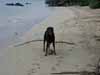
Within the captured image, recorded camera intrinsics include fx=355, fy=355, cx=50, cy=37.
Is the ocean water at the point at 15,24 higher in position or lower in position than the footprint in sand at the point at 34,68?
lower

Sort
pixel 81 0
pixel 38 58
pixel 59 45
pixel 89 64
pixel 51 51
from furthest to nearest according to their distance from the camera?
1. pixel 81 0
2. pixel 59 45
3. pixel 51 51
4. pixel 38 58
5. pixel 89 64

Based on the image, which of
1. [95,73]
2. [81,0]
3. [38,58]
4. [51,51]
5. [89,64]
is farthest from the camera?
[81,0]

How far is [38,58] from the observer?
11336 millimetres

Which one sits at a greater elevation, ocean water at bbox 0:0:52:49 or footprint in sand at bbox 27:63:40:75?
footprint in sand at bbox 27:63:40:75

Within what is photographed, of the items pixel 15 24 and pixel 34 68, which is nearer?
pixel 34 68

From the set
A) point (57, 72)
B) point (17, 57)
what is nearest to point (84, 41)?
point (17, 57)

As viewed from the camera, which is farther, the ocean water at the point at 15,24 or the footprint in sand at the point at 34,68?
the ocean water at the point at 15,24

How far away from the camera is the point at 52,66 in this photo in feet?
32.3

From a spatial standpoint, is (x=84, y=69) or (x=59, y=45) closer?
(x=84, y=69)

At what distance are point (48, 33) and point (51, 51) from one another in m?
0.86

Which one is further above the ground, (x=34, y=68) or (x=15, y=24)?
(x=34, y=68)

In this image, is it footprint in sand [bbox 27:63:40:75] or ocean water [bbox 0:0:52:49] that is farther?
ocean water [bbox 0:0:52:49]

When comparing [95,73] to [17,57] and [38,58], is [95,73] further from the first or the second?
[17,57]

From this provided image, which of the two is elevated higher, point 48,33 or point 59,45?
point 48,33
